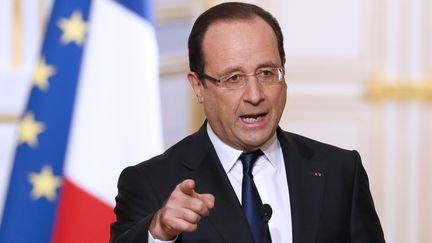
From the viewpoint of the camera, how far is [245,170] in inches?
61.7

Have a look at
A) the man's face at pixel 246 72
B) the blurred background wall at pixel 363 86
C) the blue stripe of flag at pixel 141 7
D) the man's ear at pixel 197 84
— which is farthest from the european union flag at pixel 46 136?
the blurred background wall at pixel 363 86

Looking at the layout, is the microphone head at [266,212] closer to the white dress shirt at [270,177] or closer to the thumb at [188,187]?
the white dress shirt at [270,177]

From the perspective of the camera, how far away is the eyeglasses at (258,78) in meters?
1.52

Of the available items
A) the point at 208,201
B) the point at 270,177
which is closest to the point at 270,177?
the point at 270,177

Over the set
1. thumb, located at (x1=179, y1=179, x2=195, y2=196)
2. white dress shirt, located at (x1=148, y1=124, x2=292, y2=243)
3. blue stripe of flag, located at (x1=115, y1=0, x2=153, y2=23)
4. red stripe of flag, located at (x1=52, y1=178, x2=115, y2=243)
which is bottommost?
thumb, located at (x1=179, y1=179, x2=195, y2=196)

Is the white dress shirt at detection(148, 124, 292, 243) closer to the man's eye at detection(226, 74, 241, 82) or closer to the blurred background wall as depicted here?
the man's eye at detection(226, 74, 241, 82)

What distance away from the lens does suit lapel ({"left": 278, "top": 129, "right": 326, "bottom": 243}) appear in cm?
151

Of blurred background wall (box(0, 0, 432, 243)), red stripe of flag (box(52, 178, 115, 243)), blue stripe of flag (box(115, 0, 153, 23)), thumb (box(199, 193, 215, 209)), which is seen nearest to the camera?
thumb (box(199, 193, 215, 209))

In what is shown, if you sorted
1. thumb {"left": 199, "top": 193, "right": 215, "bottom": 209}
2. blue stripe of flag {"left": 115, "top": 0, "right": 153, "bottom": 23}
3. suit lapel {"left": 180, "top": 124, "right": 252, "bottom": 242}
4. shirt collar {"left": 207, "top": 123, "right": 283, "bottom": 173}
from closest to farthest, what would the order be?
thumb {"left": 199, "top": 193, "right": 215, "bottom": 209}
suit lapel {"left": 180, "top": 124, "right": 252, "bottom": 242}
shirt collar {"left": 207, "top": 123, "right": 283, "bottom": 173}
blue stripe of flag {"left": 115, "top": 0, "right": 153, "bottom": 23}

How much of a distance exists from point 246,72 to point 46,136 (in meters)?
1.17

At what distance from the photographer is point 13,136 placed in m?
3.57

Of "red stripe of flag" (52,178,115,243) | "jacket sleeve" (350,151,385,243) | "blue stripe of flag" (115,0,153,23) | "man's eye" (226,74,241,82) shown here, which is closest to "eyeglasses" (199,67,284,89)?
"man's eye" (226,74,241,82)

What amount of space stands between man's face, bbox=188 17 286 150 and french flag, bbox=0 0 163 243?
106 cm

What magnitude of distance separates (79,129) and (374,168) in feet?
6.26
